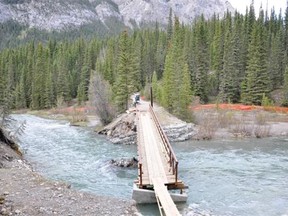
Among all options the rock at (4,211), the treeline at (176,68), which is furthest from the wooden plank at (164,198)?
the treeline at (176,68)

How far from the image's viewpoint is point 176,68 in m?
55.8

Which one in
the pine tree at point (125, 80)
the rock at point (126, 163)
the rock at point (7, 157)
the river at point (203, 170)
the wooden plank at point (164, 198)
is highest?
the pine tree at point (125, 80)

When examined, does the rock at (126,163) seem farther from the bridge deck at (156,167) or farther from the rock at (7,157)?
the rock at (7,157)

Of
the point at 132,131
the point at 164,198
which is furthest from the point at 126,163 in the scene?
the point at 132,131

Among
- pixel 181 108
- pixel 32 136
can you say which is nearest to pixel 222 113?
pixel 181 108

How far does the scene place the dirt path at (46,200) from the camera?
17516 millimetres

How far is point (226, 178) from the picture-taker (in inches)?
1068

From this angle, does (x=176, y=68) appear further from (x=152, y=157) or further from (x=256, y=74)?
(x=152, y=157)


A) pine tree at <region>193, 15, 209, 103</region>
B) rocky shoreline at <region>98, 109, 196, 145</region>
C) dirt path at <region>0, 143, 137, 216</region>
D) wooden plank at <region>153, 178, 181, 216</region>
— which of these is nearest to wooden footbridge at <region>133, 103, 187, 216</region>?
wooden plank at <region>153, 178, 181, 216</region>

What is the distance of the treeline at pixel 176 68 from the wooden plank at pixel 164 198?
32921 mm

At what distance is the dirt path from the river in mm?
1739

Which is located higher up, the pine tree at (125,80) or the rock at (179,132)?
the pine tree at (125,80)

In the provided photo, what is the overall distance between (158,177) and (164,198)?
3261mm

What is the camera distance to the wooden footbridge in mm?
18609
